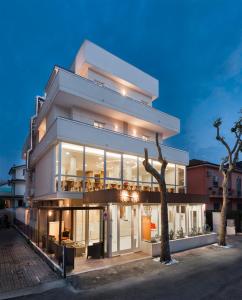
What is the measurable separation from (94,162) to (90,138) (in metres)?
2.74

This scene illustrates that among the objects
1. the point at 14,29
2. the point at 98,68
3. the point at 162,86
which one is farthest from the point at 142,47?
the point at 98,68

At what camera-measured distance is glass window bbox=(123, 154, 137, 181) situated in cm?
2039

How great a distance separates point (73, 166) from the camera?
18.0 metres

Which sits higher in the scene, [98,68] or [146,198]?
[98,68]

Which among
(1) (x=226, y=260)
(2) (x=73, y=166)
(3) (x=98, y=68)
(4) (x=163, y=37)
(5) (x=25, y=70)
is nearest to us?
(1) (x=226, y=260)

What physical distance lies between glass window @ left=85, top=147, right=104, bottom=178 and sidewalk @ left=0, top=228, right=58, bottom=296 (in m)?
6.65

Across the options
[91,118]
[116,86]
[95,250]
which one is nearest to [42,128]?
[91,118]

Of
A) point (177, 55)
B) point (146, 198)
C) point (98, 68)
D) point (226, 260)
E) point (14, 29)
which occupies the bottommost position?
point (226, 260)

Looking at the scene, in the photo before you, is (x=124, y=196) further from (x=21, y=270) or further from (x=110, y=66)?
(x=110, y=66)

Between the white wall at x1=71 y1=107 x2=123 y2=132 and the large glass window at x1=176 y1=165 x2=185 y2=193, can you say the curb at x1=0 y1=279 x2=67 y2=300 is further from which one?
the large glass window at x1=176 y1=165 x2=185 y2=193

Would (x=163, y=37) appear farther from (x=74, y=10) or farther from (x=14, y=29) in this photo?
(x=14, y=29)

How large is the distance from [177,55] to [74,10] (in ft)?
231

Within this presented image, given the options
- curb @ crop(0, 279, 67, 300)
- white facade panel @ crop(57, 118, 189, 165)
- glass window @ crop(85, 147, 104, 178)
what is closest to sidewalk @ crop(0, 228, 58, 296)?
curb @ crop(0, 279, 67, 300)

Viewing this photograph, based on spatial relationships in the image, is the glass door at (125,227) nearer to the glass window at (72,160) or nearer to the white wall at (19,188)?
the glass window at (72,160)
